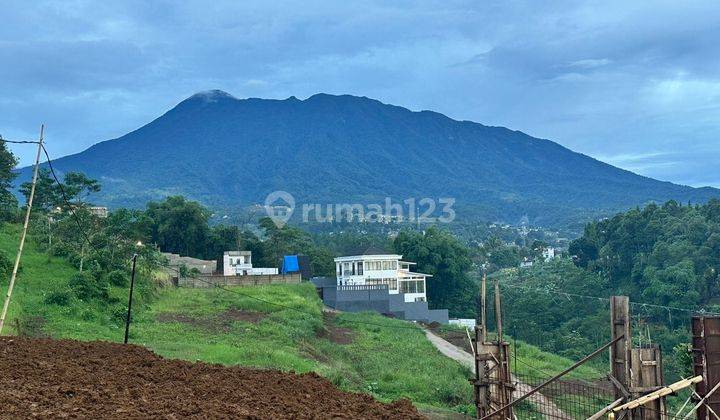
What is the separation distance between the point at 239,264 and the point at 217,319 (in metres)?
23.9

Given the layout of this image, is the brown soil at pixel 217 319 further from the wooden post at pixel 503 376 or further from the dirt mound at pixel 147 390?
the wooden post at pixel 503 376

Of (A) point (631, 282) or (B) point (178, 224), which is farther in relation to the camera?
(A) point (631, 282)

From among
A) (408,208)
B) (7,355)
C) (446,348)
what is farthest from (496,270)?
(408,208)

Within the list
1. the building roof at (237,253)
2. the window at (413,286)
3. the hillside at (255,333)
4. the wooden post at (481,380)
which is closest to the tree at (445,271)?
the window at (413,286)

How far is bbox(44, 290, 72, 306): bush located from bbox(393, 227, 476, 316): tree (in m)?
33.4

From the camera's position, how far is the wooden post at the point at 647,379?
781cm

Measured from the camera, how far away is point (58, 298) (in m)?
22.6

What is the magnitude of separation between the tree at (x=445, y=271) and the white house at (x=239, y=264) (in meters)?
10.4

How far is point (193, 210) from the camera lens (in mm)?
51438

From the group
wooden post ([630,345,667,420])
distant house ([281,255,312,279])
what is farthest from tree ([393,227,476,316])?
wooden post ([630,345,667,420])

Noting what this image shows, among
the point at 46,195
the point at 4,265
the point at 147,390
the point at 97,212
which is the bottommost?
the point at 147,390

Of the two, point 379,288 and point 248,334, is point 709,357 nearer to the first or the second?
point 248,334

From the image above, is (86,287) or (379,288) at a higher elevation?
(86,287)

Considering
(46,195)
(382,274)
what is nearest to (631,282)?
(382,274)
